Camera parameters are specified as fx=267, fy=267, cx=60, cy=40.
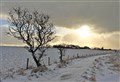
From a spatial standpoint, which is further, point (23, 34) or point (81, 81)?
point (23, 34)

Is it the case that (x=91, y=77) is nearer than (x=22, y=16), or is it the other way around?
(x=91, y=77)

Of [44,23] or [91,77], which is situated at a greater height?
[44,23]

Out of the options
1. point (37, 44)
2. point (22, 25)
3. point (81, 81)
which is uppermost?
point (22, 25)

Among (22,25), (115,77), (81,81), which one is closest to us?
(81,81)

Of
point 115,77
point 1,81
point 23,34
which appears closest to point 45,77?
point 1,81

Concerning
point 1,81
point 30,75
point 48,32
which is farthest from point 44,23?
point 1,81

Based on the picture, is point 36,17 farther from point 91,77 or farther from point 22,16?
point 91,77

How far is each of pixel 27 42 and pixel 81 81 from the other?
34.8 ft

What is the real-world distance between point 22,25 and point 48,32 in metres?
2.92

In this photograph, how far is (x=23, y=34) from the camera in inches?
1103

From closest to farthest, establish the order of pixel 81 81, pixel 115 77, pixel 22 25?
1. pixel 81 81
2. pixel 115 77
3. pixel 22 25

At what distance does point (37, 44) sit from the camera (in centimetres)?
2850

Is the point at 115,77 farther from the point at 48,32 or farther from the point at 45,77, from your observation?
the point at 48,32

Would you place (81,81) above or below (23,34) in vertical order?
below
